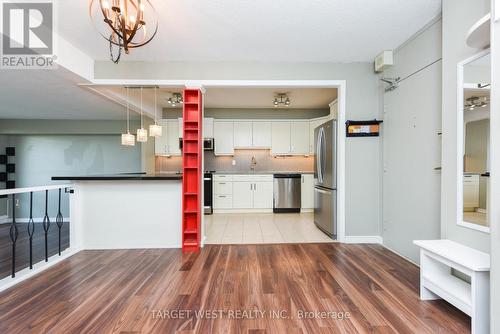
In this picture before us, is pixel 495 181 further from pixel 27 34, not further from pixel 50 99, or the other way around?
pixel 50 99

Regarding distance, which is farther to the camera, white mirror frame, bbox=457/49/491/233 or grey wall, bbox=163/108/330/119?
grey wall, bbox=163/108/330/119

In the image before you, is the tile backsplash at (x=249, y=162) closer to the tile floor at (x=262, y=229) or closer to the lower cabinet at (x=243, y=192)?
the lower cabinet at (x=243, y=192)

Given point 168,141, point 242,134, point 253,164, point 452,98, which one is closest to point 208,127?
point 242,134

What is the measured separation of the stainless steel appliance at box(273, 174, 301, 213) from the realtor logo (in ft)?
14.5

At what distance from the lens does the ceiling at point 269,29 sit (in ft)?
7.09

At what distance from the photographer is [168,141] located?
5.58 m

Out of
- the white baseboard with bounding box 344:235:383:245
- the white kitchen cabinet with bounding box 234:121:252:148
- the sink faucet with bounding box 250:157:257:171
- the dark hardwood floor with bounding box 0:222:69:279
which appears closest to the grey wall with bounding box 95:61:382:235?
the white baseboard with bounding box 344:235:383:245

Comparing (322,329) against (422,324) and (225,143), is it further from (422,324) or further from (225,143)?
(225,143)

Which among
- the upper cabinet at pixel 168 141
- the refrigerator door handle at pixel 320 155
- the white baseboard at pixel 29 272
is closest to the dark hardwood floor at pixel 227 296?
the white baseboard at pixel 29 272

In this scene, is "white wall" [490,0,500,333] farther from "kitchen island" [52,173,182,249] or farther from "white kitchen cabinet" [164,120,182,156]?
"white kitchen cabinet" [164,120,182,156]

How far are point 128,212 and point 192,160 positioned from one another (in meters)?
1.16

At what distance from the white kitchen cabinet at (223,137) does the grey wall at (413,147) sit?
349cm

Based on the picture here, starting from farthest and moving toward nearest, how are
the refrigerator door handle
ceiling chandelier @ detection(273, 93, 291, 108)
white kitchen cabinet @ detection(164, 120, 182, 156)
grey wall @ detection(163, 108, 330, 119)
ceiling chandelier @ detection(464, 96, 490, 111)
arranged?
grey wall @ detection(163, 108, 330, 119), white kitchen cabinet @ detection(164, 120, 182, 156), ceiling chandelier @ detection(273, 93, 291, 108), the refrigerator door handle, ceiling chandelier @ detection(464, 96, 490, 111)

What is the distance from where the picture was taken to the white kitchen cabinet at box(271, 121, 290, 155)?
225 inches
